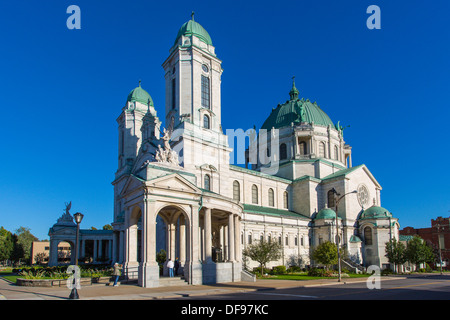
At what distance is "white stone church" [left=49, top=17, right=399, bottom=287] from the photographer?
2783 centimetres

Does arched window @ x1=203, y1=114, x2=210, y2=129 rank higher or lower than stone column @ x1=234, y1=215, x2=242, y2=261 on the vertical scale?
higher

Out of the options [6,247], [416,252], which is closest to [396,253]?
[416,252]

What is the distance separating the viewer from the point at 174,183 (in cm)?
2728

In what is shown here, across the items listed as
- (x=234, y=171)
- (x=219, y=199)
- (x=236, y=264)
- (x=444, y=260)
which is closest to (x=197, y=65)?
(x=234, y=171)

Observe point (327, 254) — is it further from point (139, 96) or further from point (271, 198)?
point (139, 96)

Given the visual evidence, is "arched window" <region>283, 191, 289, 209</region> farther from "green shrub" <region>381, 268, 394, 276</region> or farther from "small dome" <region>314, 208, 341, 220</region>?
"green shrub" <region>381, 268, 394, 276</region>

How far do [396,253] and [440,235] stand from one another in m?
40.2

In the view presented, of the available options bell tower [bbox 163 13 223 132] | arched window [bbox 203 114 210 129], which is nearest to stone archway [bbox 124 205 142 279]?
bell tower [bbox 163 13 223 132]

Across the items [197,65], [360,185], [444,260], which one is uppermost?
[197,65]

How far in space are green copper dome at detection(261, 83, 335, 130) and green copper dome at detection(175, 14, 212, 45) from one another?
24301 millimetres
